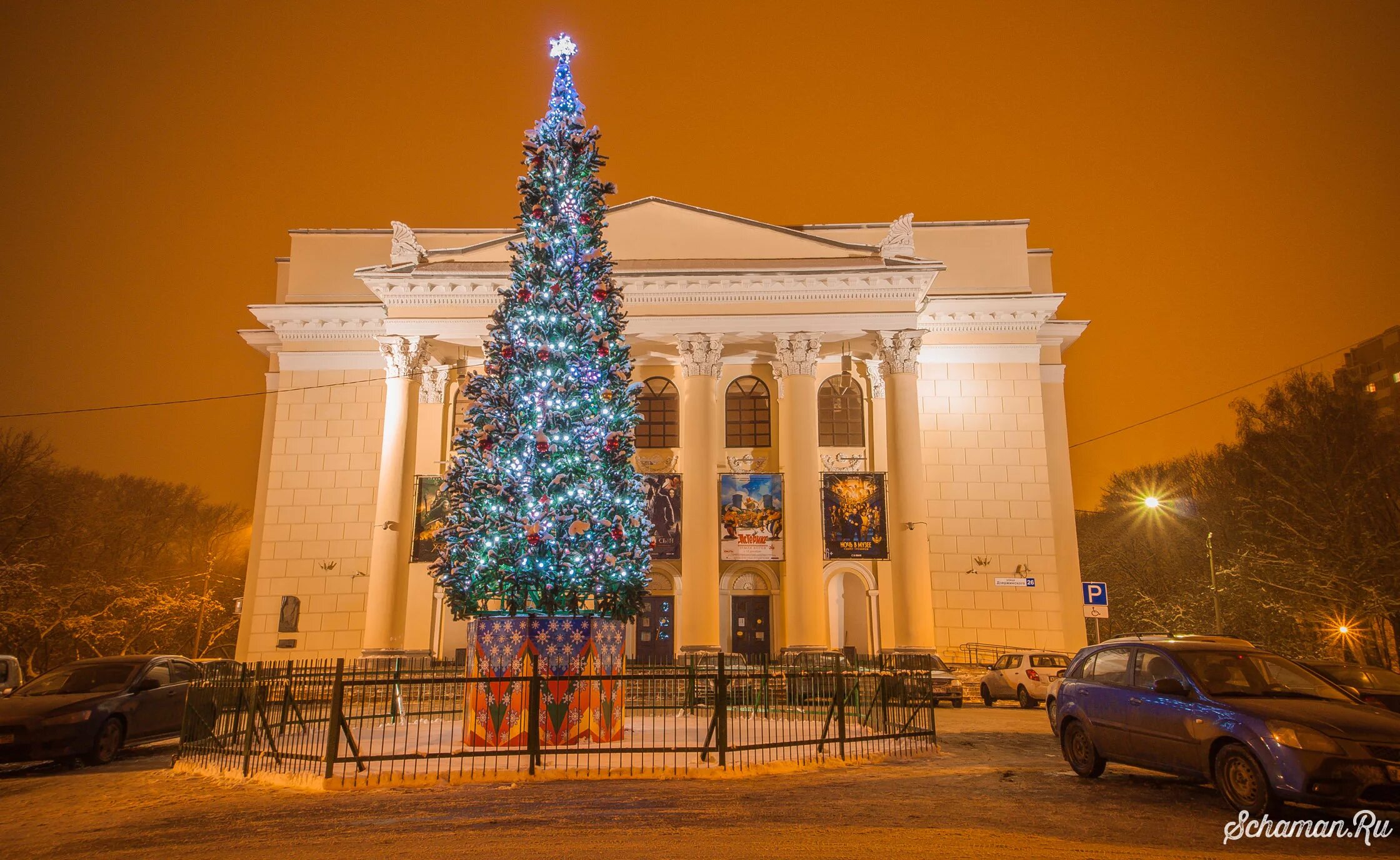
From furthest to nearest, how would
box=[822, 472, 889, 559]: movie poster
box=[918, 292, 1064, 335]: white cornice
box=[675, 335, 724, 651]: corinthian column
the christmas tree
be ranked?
box=[918, 292, 1064, 335]: white cornice
box=[822, 472, 889, 559]: movie poster
box=[675, 335, 724, 651]: corinthian column
the christmas tree

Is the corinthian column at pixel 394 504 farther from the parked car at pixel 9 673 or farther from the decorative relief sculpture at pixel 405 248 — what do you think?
the parked car at pixel 9 673

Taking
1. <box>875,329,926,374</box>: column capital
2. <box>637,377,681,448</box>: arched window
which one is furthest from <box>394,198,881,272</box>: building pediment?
<box>637,377,681,448</box>: arched window

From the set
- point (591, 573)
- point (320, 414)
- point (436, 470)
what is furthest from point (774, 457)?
point (591, 573)

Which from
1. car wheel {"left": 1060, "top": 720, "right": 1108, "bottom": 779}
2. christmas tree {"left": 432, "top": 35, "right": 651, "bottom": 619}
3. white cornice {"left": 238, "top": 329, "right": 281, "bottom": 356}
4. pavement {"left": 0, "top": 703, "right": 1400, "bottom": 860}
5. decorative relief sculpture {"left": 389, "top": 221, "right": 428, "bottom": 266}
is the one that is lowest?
pavement {"left": 0, "top": 703, "right": 1400, "bottom": 860}

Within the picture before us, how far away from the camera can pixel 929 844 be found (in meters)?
7.10

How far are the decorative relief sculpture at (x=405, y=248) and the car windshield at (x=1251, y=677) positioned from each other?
2586 centimetres

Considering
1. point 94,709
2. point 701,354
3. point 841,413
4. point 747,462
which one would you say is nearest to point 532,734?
point 94,709

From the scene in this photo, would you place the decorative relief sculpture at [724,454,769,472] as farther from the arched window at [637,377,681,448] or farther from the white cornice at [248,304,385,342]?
the white cornice at [248,304,385,342]

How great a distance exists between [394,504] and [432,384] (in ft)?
13.9

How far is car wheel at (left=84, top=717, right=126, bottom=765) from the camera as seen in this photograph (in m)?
12.8

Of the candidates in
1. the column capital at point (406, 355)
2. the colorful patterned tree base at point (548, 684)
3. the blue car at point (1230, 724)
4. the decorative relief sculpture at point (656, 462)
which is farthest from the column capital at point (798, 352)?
the blue car at point (1230, 724)

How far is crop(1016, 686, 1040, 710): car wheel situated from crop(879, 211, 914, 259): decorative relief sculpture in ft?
45.1

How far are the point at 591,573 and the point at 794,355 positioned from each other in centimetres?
1646

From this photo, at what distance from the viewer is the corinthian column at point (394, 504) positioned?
1089 inches
